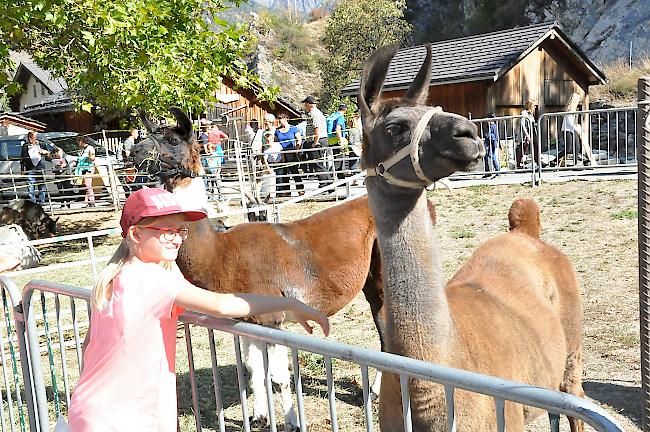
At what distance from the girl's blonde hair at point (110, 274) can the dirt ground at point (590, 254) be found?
2.87 metres

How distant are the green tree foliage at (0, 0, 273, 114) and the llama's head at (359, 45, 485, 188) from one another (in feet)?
23.6

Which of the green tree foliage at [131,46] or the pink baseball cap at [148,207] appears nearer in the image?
the pink baseball cap at [148,207]

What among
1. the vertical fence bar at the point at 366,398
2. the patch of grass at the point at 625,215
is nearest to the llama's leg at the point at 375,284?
the vertical fence bar at the point at 366,398

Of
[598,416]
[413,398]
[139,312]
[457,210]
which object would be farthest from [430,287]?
[457,210]

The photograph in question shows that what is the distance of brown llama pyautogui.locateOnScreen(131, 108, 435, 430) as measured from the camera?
5266 mm

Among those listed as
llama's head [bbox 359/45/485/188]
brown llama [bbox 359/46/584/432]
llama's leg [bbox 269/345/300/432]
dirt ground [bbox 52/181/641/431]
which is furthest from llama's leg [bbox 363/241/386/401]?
llama's head [bbox 359/45/485/188]

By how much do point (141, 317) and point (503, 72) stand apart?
23.6m

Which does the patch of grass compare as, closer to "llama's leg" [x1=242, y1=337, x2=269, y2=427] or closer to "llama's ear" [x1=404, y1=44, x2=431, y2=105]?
"llama's leg" [x1=242, y1=337, x2=269, y2=427]

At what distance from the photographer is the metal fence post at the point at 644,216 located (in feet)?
11.9

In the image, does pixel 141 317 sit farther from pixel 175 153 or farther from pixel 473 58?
pixel 473 58

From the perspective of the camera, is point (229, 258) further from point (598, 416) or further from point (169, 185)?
point (598, 416)

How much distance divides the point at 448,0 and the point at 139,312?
173 ft

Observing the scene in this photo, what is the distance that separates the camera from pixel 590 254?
28.9ft

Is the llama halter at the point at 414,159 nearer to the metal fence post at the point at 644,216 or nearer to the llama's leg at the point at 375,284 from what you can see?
the metal fence post at the point at 644,216
